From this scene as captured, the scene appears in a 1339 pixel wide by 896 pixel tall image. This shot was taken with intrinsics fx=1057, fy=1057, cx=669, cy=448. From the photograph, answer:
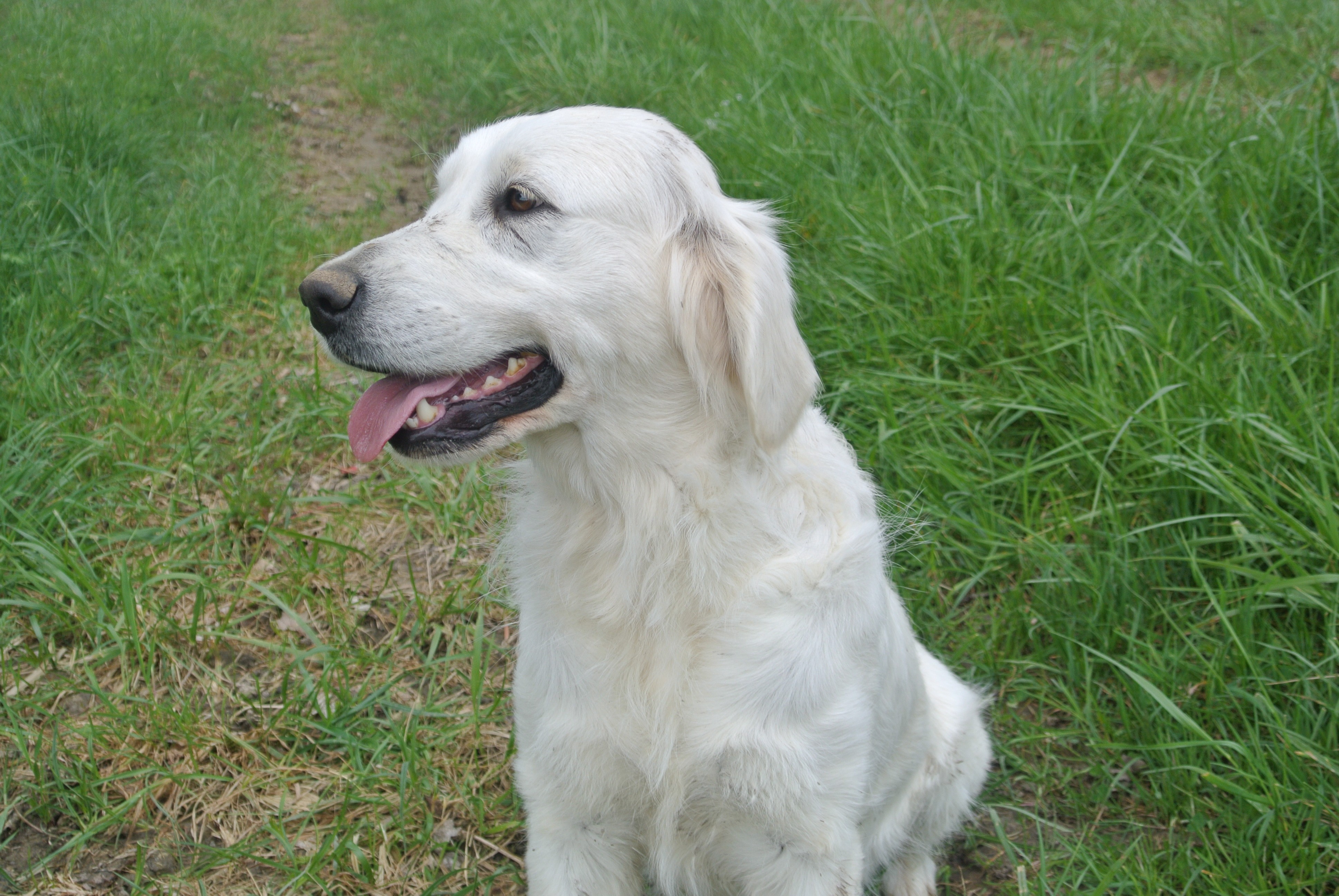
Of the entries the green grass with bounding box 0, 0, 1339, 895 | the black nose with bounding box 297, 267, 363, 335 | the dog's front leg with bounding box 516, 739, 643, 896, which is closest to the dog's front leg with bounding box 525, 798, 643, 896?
the dog's front leg with bounding box 516, 739, 643, 896

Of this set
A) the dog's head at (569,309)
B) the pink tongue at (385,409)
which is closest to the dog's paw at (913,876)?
the dog's head at (569,309)

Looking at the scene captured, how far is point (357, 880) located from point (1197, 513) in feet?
7.65

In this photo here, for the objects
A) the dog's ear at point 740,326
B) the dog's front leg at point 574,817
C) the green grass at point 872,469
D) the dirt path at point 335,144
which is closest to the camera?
the dog's ear at point 740,326

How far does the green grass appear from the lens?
2.50 meters

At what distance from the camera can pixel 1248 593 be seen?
254 centimetres

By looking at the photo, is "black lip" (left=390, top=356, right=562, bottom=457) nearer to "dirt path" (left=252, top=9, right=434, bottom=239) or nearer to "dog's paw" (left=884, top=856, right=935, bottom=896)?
"dog's paw" (left=884, top=856, right=935, bottom=896)

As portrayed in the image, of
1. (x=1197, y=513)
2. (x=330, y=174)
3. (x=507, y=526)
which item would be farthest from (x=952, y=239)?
(x=330, y=174)

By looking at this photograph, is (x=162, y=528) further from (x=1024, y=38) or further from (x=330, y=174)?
(x=1024, y=38)

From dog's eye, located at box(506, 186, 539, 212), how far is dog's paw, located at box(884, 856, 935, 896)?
177 centimetres

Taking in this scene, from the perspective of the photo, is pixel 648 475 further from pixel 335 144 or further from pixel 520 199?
pixel 335 144

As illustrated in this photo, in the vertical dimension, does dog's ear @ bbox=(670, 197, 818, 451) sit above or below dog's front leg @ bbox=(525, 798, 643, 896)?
above

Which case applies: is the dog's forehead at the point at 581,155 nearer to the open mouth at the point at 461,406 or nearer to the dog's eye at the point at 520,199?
the dog's eye at the point at 520,199

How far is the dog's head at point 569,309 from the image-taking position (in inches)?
73.1

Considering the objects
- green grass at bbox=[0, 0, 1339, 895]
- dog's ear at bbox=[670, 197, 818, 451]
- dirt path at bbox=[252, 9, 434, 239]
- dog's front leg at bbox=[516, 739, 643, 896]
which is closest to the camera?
dog's ear at bbox=[670, 197, 818, 451]
